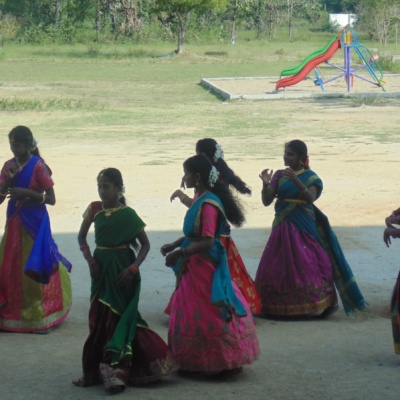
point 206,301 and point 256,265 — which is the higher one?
point 206,301

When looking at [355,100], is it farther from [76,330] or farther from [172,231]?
[76,330]

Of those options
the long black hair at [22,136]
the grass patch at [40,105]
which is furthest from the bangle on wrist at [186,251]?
the grass patch at [40,105]

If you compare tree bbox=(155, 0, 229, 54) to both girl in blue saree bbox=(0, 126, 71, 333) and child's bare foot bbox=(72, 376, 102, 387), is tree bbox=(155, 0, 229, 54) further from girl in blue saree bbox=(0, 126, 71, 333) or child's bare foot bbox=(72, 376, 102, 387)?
child's bare foot bbox=(72, 376, 102, 387)

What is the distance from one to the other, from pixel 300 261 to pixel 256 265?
188cm

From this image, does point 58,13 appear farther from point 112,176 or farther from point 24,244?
point 112,176

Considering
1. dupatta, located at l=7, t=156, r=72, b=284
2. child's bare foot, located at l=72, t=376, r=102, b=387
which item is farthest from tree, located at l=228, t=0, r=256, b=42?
child's bare foot, located at l=72, t=376, r=102, b=387

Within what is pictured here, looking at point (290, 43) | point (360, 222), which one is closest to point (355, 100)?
point (360, 222)

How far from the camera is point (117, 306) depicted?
532 cm

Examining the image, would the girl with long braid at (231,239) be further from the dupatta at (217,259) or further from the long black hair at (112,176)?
the long black hair at (112,176)

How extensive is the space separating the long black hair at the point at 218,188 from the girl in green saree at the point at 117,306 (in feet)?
1.50

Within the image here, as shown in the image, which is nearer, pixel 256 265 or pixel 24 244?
pixel 24 244

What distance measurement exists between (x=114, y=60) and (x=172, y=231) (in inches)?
1416

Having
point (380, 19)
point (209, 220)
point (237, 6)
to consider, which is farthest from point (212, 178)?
point (237, 6)

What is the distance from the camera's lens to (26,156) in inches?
272
